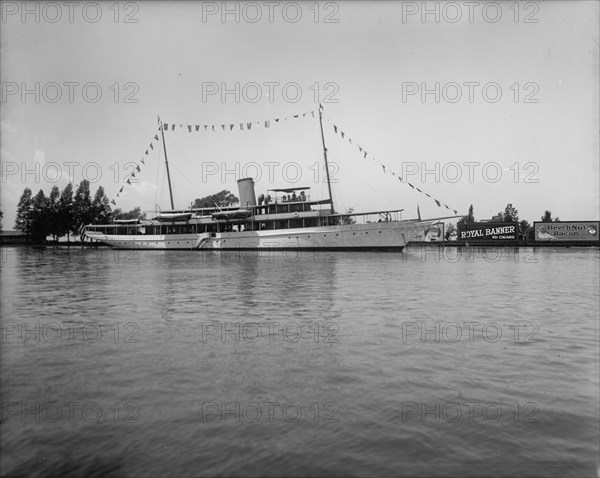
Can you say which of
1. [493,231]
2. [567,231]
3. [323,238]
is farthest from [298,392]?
[567,231]

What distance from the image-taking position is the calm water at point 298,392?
463cm

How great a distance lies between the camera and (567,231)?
237ft

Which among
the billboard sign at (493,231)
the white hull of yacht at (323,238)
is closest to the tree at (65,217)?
the white hull of yacht at (323,238)

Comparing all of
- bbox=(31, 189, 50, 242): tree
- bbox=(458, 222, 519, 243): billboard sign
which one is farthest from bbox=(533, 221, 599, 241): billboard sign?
bbox=(31, 189, 50, 242): tree

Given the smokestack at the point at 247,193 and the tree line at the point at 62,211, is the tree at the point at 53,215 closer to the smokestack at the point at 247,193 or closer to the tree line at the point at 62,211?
the tree line at the point at 62,211

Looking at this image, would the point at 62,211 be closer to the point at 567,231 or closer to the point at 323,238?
the point at 323,238

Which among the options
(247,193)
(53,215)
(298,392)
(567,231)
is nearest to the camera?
(298,392)

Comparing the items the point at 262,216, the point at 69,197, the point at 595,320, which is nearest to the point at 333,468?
the point at 595,320

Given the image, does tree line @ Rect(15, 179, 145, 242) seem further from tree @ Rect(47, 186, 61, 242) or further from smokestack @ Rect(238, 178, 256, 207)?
smokestack @ Rect(238, 178, 256, 207)

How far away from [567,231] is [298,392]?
76698 mm

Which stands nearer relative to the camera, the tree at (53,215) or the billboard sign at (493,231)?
the billboard sign at (493,231)

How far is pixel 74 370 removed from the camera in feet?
24.1

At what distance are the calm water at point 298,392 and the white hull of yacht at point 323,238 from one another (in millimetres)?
38539

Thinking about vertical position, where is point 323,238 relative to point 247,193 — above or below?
below
